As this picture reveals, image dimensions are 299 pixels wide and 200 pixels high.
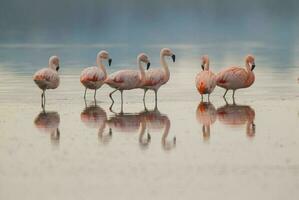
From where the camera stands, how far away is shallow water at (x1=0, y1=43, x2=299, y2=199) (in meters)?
10.9

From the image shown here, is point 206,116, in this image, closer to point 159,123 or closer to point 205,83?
point 159,123

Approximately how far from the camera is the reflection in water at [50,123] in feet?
46.8

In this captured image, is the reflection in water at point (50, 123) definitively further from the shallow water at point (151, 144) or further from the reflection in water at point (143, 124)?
the reflection in water at point (143, 124)

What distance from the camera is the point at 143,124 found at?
15430 millimetres

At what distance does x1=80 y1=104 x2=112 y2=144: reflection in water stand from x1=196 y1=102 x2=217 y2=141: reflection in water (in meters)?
1.44

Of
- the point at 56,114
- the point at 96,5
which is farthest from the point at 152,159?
the point at 96,5

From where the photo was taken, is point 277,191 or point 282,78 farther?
point 282,78

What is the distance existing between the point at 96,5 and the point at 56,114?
198ft

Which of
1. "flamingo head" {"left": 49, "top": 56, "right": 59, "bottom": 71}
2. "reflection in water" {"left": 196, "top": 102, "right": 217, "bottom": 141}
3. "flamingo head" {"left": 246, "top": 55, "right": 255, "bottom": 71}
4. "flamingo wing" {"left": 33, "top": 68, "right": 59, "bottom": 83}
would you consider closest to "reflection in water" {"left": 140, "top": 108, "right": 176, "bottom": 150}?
"reflection in water" {"left": 196, "top": 102, "right": 217, "bottom": 141}

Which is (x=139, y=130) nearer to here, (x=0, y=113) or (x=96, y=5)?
(x=0, y=113)

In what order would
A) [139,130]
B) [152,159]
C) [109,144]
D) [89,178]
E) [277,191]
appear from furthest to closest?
1. [139,130]
2. [109,144]
3. [152,159]
4. [89,178]
5. [277,191]

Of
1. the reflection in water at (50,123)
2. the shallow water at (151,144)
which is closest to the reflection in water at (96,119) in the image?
the shallow water at (151,144)

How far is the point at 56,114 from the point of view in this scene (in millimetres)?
16734

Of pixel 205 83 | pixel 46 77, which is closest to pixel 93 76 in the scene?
pixel 46 77
